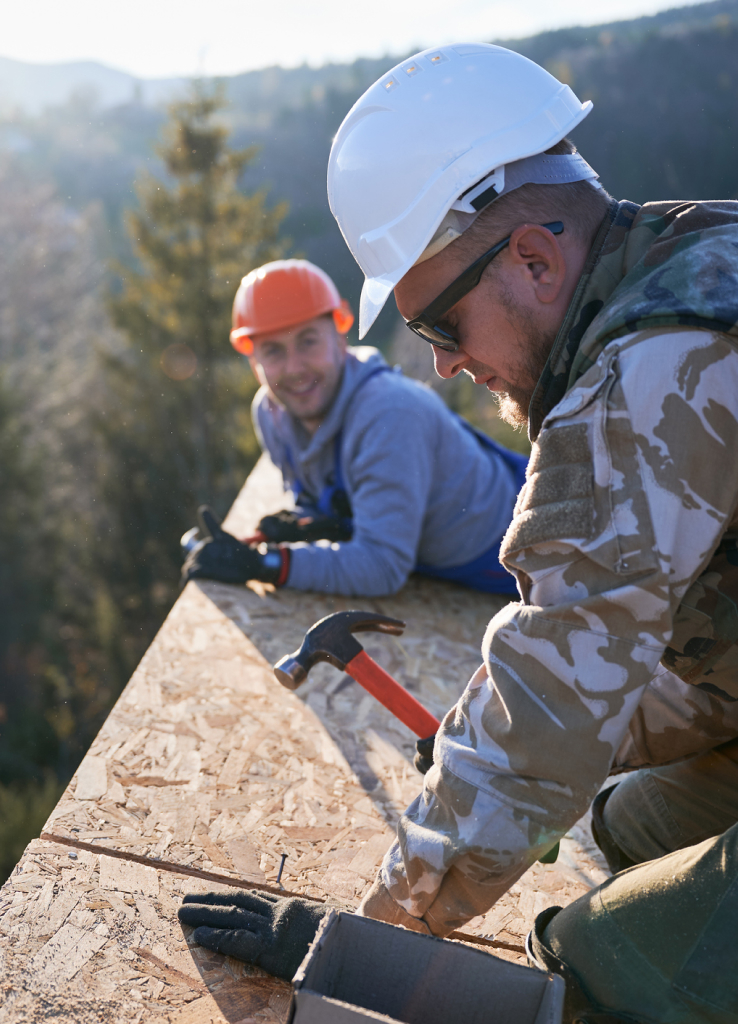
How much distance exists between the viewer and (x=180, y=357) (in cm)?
1780

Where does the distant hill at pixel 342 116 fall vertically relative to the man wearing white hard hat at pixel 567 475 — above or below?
above

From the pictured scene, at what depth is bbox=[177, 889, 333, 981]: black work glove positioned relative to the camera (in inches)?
64.4

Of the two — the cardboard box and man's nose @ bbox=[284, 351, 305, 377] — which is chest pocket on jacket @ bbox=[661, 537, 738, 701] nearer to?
the cardboard box

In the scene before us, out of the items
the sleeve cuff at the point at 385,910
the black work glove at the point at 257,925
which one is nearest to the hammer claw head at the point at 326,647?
the black work glove at the point at 257,925

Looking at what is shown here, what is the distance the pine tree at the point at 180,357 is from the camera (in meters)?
17.2

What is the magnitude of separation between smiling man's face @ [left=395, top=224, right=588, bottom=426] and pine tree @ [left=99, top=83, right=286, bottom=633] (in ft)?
49.5

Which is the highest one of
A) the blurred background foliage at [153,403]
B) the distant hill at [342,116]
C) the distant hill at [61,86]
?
the distant hill at [61,86]

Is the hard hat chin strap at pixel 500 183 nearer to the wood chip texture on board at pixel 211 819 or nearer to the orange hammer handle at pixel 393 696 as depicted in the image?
the orange hammer handle at pixel 393 696

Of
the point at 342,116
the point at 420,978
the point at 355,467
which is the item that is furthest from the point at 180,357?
the point at 342,116

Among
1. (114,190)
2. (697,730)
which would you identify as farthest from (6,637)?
(114,190)

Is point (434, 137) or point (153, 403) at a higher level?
point (434, 137)

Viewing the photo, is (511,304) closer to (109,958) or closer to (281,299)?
(109,958)

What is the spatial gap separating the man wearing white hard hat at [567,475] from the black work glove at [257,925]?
0.30m

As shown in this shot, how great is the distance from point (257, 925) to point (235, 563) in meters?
2.08
